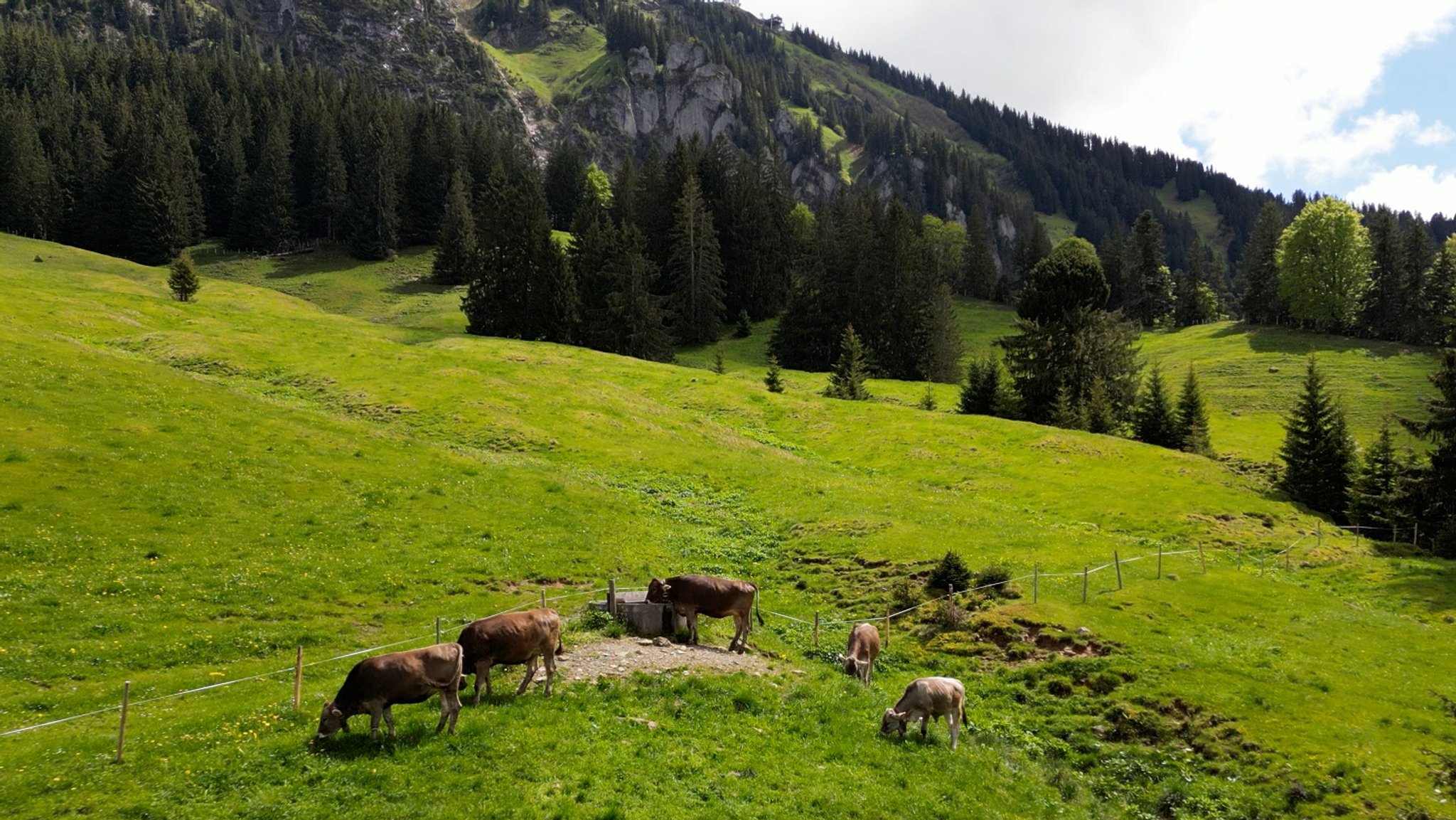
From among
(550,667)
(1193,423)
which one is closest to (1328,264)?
(1193,423)

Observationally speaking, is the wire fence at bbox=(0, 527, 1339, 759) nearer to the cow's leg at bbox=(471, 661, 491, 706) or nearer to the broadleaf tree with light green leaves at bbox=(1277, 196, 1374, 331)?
the cow's leg at bbox=(471, 661, 491, 706)

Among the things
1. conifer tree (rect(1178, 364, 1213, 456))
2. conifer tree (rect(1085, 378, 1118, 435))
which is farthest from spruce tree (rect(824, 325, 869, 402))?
conifer tree (rect(1178, 364, 1213, 456))

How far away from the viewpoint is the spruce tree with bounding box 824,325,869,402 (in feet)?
247

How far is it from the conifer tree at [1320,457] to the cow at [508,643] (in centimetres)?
5396

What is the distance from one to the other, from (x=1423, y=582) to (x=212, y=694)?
4803 centimetres

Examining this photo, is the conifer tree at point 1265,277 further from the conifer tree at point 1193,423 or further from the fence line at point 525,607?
the fence line at point 525,607

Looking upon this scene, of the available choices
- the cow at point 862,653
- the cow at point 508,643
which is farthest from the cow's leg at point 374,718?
the cow at point 862,653

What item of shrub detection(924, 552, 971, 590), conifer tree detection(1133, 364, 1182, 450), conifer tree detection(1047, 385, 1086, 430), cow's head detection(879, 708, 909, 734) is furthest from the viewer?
conifer tree detection(1047, 385, 1086, 430)

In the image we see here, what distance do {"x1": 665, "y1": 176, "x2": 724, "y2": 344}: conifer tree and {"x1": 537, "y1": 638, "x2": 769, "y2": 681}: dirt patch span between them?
84127 millimetres

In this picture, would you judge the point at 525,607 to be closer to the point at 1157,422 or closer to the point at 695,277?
the point at 1157,422

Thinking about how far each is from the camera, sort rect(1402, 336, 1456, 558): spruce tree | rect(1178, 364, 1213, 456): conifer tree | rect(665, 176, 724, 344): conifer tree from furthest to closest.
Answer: rect(665, 176, 724, 344): conifer tree → rect(1178, 364, 1213, 456): conifer tree → rect(1402, 336, 1456, 558): spruce tree

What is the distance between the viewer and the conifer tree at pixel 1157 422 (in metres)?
64.5

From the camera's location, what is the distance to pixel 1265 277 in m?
125

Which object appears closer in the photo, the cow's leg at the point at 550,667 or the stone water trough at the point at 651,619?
the cow's leg at the point at 550,667
